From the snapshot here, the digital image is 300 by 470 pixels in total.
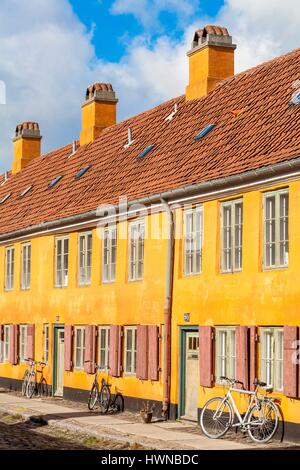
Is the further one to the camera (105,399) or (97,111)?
(97,111)

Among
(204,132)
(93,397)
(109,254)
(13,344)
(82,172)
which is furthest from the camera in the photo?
(13,344)

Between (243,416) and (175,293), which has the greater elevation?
(175,293)

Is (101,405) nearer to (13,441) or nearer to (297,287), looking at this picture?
(13,441)

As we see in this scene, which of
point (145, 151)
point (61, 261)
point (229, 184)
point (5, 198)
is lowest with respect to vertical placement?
point (61, 261)

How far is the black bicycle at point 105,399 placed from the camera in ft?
79.7

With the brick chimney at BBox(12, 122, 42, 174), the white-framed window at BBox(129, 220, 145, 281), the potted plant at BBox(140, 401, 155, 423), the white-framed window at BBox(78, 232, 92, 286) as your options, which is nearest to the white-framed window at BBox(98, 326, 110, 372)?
the white-framed window at BBox(78, 232, 92, 286)

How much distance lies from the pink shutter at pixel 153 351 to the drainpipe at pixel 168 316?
0.36m

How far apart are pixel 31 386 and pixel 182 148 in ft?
27.8

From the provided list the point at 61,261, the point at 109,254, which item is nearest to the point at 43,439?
the point at 109,254

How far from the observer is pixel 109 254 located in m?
25.6

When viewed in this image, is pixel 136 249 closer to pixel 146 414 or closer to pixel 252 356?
pixel 146 414

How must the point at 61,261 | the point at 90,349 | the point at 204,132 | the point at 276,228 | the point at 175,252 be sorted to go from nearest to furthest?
the point at 276,228 → the point at 175,252 → the point at 204,132 → the point at 90,349 → the point at 61,261

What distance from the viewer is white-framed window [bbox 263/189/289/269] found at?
18.6m

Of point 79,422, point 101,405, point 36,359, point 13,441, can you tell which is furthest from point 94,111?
point 13,441
